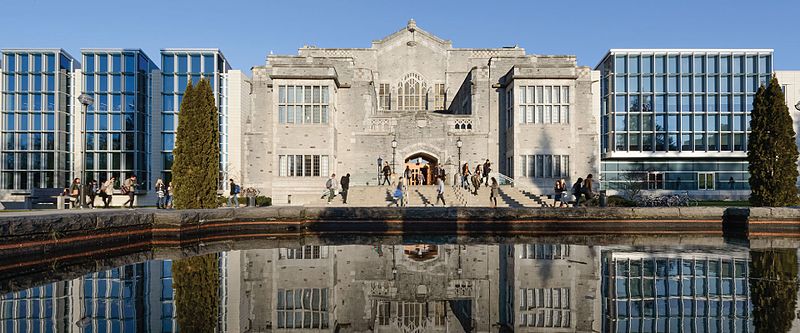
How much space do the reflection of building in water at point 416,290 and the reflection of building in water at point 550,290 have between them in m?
0.01

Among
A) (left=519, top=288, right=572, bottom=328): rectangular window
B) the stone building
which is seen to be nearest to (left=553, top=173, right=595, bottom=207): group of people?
the stone building

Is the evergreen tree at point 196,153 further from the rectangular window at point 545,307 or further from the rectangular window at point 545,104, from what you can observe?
the rectangular window at point 545,104

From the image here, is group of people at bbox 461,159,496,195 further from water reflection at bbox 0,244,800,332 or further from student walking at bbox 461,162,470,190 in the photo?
water reflection at bbox 0,244,800,332

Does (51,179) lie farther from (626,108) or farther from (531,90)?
(626,108)

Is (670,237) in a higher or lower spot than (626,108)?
lower

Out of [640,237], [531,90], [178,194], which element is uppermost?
[531,90]

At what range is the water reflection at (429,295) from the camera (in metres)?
5.82

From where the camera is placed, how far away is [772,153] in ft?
62.7

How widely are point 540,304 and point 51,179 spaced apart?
63.7 meters

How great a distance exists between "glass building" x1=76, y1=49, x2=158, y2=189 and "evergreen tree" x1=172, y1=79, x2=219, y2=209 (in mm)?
44874

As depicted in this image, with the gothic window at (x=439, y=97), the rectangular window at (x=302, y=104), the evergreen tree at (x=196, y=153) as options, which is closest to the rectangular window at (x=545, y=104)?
the gothic window at (x=439, y=97)

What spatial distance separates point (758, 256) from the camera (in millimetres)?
10812

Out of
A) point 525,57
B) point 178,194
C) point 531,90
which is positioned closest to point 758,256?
point 178,194

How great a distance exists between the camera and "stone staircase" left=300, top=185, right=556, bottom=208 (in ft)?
89.8
